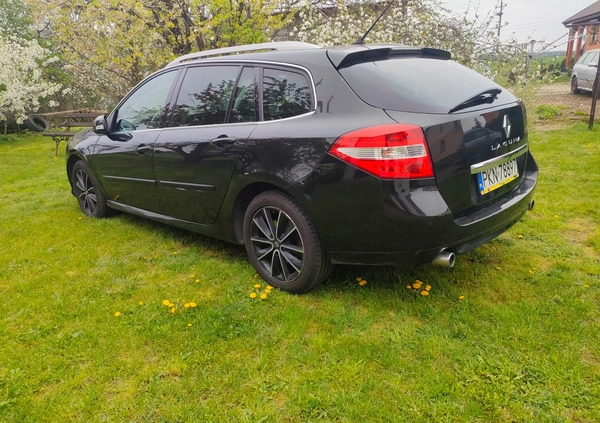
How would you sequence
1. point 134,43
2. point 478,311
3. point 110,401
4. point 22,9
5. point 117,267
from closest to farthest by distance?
point 110,401, point 478,311, point 117,267, point 134,43, point 22,9

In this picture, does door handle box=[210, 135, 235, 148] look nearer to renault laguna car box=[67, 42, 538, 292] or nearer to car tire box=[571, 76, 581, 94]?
renault laguna car box=[67, 42, 538, 292]

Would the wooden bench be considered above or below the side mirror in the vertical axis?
below

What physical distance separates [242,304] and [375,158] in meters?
1.34

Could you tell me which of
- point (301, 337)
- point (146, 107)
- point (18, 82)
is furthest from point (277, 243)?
point (18, 82)

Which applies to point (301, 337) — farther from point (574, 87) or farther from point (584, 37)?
point (584, 37)

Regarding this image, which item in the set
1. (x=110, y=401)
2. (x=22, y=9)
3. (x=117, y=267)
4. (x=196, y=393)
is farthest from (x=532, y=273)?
(x=22, y=9)

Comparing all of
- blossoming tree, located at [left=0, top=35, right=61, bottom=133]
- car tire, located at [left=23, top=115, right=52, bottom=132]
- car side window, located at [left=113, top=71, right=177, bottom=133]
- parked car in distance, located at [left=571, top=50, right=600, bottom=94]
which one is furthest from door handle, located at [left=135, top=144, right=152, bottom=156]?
parked car in distance, located at [left=571, top=50, right=600, bottom=94]

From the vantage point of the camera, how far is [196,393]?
227 centimetres

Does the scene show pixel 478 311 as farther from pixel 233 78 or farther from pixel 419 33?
pixel 419 33

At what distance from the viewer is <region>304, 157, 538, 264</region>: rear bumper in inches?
96.9

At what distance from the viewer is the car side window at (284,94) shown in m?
2.91

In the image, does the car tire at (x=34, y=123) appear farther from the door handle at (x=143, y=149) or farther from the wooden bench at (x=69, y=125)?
the door handle at (x=143, y=149)

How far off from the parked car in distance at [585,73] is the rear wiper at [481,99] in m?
12.1

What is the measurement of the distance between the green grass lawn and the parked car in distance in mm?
10966
